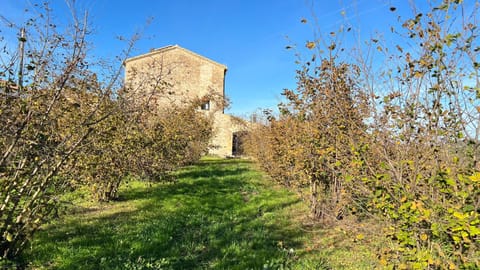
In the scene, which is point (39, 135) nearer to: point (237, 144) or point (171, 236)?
point (171, 236)

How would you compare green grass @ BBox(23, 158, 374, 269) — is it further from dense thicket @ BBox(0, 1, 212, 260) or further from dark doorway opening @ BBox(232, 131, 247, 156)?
dark doorway opening @ BBox(232, 131, 247, 156)

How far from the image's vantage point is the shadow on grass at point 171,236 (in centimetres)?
494

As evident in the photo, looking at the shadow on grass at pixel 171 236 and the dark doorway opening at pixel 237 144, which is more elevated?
the dark doorway opening at pixel 237 144

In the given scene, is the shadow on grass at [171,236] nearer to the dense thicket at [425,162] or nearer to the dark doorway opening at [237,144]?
the dense thicket at [425,162]

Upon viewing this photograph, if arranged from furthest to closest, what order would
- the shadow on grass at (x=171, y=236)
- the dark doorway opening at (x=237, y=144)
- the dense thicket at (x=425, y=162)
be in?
1. the dark doorway opening at (x=237, y=144)
2. the shadow on grass at (x=171, y=236)
3. the dense thicket at (x=425, y=162)

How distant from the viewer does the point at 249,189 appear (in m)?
12.7

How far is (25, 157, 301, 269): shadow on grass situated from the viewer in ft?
16.2

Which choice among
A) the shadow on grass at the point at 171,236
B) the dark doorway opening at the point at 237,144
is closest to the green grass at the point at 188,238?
the shadow on grass at the point at 171,236

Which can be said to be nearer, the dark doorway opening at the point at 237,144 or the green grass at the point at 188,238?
the green grass at the point at 188,238

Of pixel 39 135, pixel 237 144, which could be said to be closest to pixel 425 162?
pixel 39 135

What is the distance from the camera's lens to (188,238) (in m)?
6.24

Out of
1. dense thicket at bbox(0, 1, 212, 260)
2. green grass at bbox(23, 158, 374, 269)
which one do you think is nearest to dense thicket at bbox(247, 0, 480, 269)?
green grass at bbox(23, 158, 374, 269)

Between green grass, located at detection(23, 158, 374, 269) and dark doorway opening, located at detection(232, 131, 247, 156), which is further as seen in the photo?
dark doorway opening, located at detection(232, 131, 247, 156)

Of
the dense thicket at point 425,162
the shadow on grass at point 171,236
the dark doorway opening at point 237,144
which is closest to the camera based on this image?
the dense thicket at point 425,162
